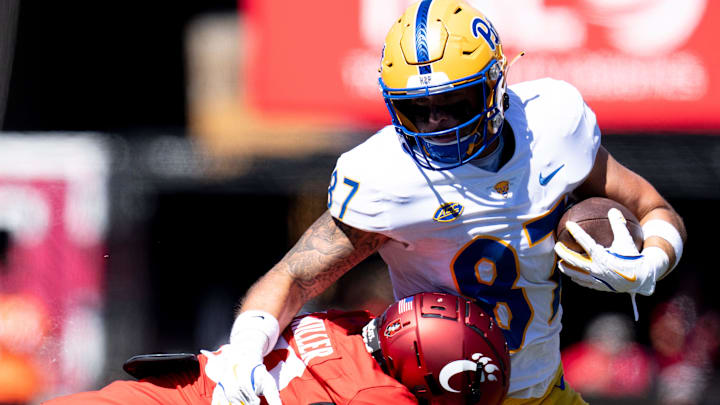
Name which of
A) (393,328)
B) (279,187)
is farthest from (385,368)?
(279,187)

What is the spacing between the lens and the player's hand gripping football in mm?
2514

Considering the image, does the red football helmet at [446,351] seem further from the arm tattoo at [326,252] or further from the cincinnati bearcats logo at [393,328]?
the arm tattoo at [326,252]

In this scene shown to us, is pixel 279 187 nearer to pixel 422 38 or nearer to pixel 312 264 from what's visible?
pixel 312 264

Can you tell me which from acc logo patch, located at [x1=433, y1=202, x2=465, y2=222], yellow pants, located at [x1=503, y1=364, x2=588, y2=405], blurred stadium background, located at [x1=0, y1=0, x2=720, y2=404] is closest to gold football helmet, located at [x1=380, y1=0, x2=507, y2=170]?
acc logo patch, located at [x1=433, y1=202, x2=465, y2=222]

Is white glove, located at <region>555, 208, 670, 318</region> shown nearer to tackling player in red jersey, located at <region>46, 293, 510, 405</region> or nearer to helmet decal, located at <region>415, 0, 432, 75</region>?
tackling player in red jersey, located at <region>46, 293, 510, 405</region>

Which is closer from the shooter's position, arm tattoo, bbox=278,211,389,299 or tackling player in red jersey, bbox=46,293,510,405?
tackling player in red jersey, bbox=46,293,510,405

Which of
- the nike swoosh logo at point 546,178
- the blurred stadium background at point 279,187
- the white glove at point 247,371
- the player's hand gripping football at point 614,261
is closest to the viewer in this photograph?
the white glove at point 247,371

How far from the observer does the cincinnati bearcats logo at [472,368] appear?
244cm

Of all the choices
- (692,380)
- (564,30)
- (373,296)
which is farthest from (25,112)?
(692,380)

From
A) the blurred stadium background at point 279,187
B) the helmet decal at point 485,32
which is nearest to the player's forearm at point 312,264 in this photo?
the helmet decal at point 485,32

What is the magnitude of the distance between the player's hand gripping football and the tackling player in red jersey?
0.27 metres

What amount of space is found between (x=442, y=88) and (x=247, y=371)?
2.90ft

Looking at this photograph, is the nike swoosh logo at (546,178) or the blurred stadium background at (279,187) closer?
the nike swoosh logo at (546,178)

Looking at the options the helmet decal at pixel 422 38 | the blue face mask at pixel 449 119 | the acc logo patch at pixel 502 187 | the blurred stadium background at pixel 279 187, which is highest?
the helmet decal at pixel 422 38
